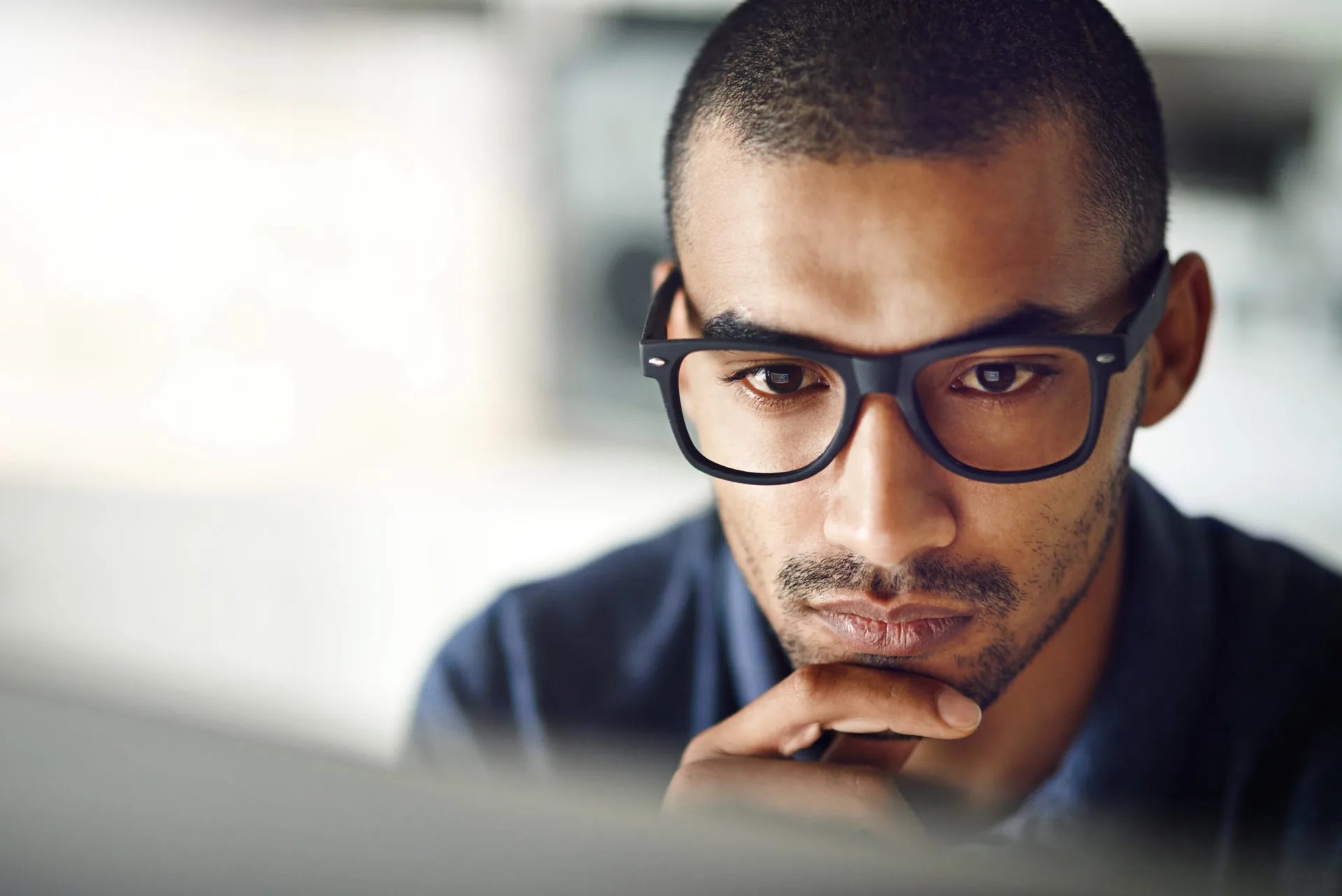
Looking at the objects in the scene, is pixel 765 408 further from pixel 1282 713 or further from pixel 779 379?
pixel 1282 713

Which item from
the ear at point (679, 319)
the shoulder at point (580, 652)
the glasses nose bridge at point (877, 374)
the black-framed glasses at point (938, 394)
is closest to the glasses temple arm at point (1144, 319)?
the black-framed glasses at point (938, 394)

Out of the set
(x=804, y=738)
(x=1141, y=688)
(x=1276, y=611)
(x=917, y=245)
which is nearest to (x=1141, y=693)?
(x=1141, y=688)

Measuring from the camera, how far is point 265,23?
1.04 meters

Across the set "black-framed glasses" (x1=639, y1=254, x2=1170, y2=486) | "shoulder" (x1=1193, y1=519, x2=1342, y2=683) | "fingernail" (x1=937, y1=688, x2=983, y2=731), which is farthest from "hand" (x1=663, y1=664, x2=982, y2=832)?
"shoulder" (x1=1193, y1=519, x2=1342, y2=683)

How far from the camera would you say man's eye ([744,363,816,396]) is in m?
0.53

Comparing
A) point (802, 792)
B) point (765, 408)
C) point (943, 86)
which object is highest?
point (943, 86)

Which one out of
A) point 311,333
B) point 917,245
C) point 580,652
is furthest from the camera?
point 311,333

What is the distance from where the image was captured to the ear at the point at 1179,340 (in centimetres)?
59

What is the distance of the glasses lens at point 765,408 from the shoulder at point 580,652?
0.20 m

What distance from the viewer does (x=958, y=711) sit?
1.75ft

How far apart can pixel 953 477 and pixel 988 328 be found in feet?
0.26

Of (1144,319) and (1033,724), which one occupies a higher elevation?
(1144,319)

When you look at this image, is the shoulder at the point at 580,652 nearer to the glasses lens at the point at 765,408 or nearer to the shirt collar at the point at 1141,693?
the shirt collar at the point at 1141,693

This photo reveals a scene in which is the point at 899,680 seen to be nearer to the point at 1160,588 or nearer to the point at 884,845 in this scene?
the point at 1160,588
